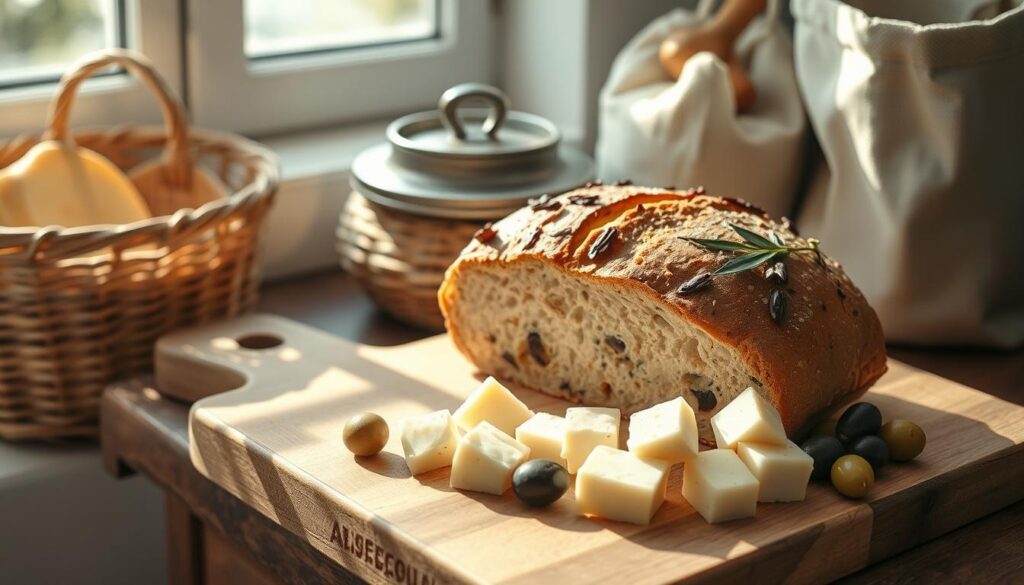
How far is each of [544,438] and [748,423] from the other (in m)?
0.17

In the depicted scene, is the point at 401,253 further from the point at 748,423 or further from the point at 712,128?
the point at 748,423

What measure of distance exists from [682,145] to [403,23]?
0.69 m

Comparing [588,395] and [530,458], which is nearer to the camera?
[530,458]

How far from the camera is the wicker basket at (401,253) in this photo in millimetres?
1482

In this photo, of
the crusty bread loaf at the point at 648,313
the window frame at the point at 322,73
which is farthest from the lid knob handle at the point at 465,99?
the window frame at the point at 322,73

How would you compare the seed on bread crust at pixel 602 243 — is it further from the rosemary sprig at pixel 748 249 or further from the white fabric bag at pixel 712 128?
the white fabric bag at pixel 712 128

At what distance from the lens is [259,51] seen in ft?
6.30

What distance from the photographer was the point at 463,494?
3.50 ft

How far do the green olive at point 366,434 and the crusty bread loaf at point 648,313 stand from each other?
218 mm

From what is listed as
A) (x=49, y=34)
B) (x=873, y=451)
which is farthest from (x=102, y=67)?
(x=873, y=451)

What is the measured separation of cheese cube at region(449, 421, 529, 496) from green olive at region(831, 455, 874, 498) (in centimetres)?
26

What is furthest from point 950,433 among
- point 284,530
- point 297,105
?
point 297,105

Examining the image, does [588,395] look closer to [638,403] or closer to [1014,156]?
[638,403]

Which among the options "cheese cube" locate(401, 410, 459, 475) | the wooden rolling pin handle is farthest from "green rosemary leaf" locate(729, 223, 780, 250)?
the wooden rolling pin handle
